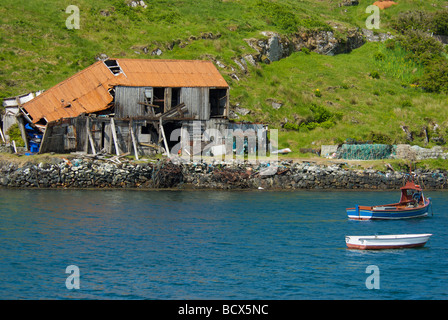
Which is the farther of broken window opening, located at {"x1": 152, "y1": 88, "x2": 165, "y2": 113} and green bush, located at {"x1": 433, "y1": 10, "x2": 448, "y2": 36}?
green bush, located at {"x1": 433, "y1": 10, "x2": 448, "y2": 36}

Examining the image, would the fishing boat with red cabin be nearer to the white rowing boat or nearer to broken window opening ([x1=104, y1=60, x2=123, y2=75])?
the white rowing boat

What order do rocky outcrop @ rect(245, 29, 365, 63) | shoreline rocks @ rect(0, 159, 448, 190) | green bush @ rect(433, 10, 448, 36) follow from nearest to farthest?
1. shoreline rocks @ rect(0, 159, 448, 190)
2. rocky outcrop @ rect(245, 29, 365, 63)
3. green bush @ rect(433, 10, 448, 36)

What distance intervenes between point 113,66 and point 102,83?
206cm

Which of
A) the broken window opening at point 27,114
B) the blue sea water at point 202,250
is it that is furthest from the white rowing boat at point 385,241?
the broken window opening at point 27,114

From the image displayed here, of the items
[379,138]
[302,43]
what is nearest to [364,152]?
[379,138]

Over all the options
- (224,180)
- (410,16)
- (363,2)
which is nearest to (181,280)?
(224,180)

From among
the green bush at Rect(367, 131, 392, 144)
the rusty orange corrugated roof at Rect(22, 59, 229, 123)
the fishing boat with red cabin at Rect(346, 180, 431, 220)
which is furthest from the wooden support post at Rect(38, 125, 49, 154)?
the green bush at Rect(367, 131, 392, 144)

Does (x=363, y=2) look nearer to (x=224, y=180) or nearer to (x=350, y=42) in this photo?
(x=350, y=42)

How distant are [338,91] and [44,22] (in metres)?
35.8

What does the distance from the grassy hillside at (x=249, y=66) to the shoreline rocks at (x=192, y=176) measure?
24.0 ft

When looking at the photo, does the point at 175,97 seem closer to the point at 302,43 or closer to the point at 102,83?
the point at 102,83

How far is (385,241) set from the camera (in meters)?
27.9

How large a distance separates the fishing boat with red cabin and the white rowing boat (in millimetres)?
6602

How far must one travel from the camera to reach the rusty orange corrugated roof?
4875cm
